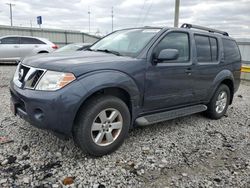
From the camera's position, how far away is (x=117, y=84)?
3201 mm

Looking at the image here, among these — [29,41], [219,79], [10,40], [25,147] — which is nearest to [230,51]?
[219,79]

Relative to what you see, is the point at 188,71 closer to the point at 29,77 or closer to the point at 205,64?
the point at 205,64

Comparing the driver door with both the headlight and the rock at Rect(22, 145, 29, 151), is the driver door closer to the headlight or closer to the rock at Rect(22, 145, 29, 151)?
the headlight

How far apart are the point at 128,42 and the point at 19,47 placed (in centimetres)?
1065

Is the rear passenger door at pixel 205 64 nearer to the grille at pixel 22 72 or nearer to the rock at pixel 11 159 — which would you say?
the grille at pixel 22 72

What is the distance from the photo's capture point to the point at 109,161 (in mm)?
3215

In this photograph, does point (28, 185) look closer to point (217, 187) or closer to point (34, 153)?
point (34, 153)

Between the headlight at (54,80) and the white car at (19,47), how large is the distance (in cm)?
1086

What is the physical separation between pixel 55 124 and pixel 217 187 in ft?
6.45

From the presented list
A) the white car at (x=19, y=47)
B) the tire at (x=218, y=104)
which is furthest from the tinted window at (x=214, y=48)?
the white car at (x=19, y=47)

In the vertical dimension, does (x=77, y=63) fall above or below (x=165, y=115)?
above

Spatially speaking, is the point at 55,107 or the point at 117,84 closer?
the point at 55,107

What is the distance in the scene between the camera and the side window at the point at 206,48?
179 inches

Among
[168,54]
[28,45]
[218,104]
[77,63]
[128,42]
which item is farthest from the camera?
[28,45]
